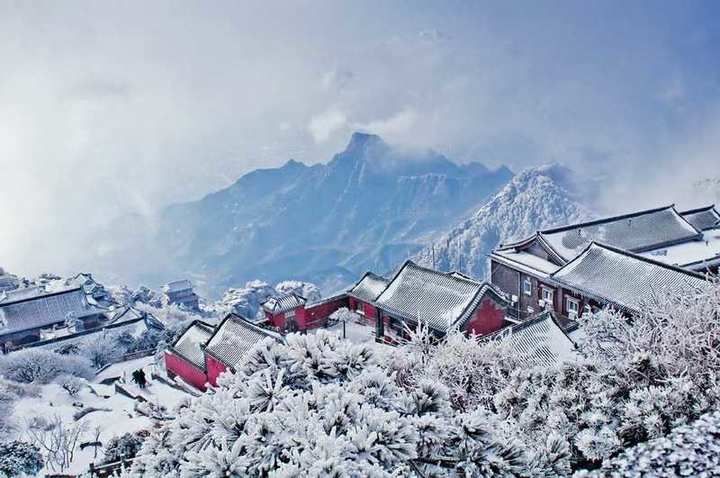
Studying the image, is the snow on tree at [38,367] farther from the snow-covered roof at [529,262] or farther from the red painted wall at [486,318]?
the snow-covered roof at [529,262]

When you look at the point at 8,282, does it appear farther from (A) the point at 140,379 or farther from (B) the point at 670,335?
(B) the point at 670,335

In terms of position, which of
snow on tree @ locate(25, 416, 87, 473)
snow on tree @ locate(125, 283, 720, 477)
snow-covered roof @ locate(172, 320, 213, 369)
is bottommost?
snow on tree @ locate(125, 283, 720, 477)

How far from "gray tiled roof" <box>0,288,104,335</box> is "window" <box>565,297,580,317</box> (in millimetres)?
37932

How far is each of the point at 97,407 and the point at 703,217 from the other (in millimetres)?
36068

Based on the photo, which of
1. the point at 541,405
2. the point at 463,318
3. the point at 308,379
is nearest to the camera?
the point at 308,379

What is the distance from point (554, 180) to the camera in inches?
5546

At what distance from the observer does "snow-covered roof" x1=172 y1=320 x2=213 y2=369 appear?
26.8 metres

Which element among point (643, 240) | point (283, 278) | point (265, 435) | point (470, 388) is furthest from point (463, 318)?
point (283, 278)

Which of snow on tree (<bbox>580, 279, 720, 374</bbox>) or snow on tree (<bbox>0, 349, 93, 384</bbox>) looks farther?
snow on tree (<bbox>0, 349, 93, 384</bbox>)

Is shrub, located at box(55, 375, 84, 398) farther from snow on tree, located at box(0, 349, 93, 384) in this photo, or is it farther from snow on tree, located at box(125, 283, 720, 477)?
snow on tree, located at box(125, 283, 720, 477)

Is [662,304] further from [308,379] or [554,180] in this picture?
[554,180]

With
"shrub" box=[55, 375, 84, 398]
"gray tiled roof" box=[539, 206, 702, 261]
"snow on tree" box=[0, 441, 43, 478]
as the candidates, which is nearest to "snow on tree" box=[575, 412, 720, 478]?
"snow on tree" box=[0, 441, 43, 478]

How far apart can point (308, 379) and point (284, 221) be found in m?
187

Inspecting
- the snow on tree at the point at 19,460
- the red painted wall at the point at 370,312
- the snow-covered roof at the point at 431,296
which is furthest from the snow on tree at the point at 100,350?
the snow-covered roof at the point at 431,296
